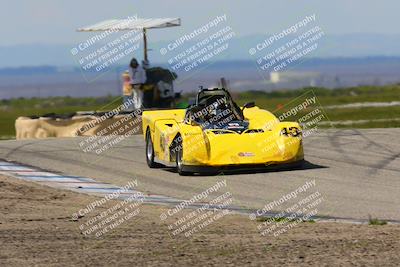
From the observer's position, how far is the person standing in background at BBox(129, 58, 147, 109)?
98.5 feet

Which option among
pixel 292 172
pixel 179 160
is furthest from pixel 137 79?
pixel 292 172

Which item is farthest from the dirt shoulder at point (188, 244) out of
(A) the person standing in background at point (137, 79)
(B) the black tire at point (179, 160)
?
(A) the person standing in background at point (137, 79)

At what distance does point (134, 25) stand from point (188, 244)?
21.3 m

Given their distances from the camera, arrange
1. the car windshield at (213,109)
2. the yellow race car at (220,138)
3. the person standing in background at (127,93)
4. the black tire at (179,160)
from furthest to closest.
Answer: the person standing in background at (127,93)
the car windshield at (213,109)
the black tire at (179,160)
the yellow race car at (220,138)

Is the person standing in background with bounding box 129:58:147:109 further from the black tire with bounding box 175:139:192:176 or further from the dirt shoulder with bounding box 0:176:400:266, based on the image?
the dirt shoulder with bounding box 0:176:400:266

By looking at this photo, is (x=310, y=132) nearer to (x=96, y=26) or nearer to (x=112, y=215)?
(x=96, y=26)

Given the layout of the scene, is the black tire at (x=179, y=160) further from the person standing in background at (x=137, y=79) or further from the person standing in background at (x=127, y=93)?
the person standing in background at (x=127, y=93)

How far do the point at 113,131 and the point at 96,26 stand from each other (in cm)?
574

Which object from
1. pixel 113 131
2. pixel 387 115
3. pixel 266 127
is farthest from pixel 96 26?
pixel 266 127

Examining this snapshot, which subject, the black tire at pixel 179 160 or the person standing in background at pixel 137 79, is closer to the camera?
the black tire at pixel 179 160

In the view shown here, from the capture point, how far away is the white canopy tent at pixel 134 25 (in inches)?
1201

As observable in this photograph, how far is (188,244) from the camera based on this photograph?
9.85m

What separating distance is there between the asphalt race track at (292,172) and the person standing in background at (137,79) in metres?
6.15

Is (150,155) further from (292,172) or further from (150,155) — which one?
(292,172)
